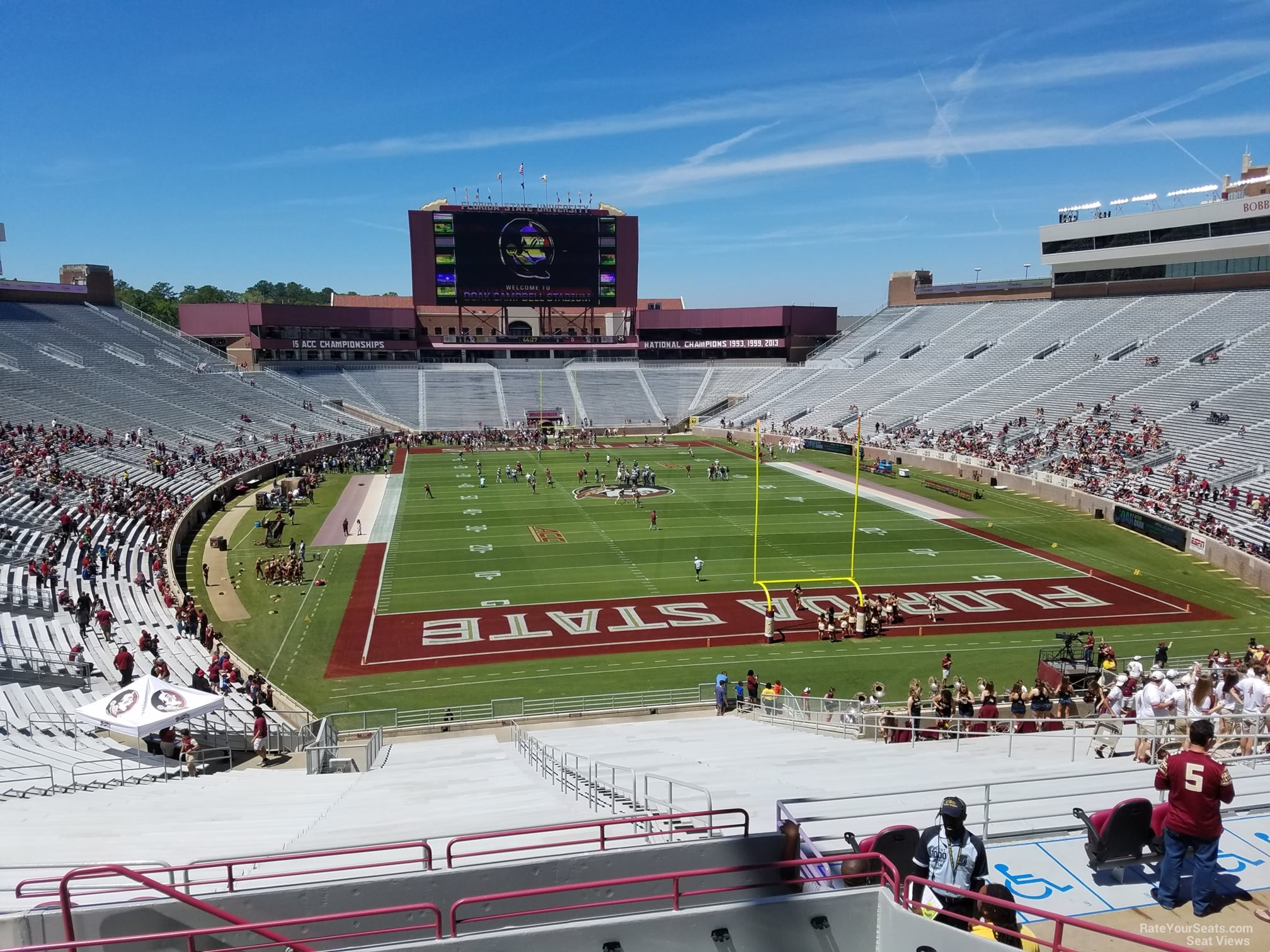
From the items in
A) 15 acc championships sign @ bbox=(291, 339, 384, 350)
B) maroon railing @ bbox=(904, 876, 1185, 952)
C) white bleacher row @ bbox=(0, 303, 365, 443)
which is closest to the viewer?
maroon railing @ bbox=(904, 876, 1185, 952)

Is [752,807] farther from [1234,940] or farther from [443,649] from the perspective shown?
[443,649]

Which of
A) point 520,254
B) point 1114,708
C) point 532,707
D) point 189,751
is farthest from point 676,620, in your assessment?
point 520,254

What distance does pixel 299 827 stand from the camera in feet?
29.0

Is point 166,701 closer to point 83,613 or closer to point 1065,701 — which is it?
point 83,613

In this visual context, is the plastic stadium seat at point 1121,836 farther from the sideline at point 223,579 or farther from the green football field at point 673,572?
the sideline at point 223,579

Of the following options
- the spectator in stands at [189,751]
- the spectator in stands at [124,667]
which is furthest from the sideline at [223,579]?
the spectator in stands at [189,751]

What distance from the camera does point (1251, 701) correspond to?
1042cm

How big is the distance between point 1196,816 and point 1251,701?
587 cm

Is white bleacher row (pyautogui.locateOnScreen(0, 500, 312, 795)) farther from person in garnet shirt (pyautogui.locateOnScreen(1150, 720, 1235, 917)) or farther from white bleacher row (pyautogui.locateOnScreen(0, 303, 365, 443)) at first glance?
white bleacher row (pyautogui.locateOnScreen(0, 303, 365, 443))

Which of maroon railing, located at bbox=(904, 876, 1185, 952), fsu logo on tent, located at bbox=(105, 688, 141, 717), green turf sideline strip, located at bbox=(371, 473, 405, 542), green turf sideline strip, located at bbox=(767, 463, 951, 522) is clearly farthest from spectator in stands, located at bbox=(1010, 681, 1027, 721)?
green turf sideline strip, located at bbox=(371, 473, 405, 542)

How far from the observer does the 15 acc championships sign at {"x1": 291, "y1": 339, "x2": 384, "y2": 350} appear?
75625mm

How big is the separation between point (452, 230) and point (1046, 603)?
2354 inches

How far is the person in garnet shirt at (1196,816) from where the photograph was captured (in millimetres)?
5879

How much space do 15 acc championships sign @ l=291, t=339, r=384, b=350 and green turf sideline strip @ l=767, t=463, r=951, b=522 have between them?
43.9m
